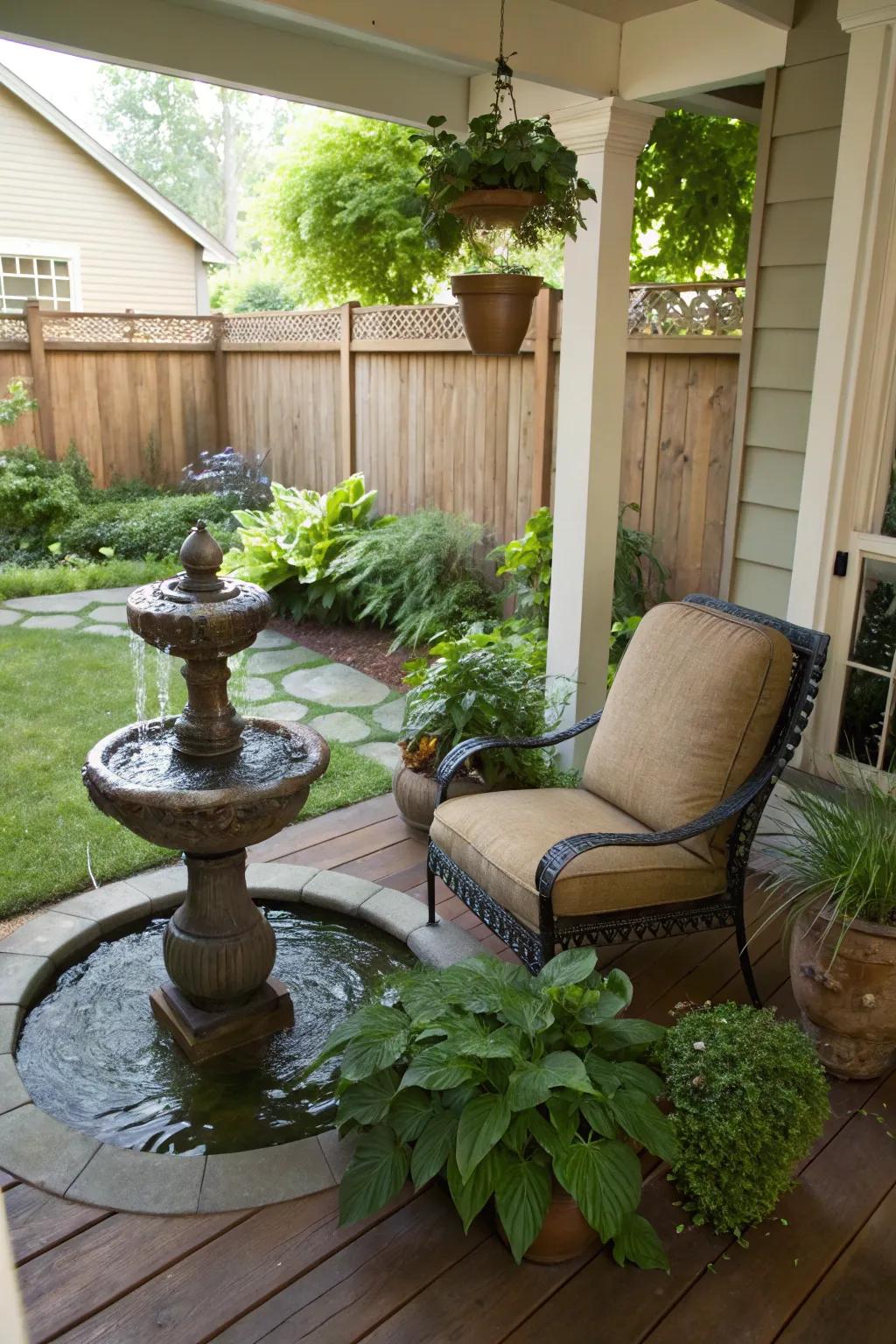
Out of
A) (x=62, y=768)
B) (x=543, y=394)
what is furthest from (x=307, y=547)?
(x=62, y=768)

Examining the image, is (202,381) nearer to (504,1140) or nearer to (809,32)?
(809,32)

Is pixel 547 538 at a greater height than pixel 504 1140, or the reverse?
pixel 547 538

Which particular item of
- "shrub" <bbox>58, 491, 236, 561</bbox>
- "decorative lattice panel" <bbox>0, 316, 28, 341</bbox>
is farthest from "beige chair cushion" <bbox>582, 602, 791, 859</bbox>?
"decorative lattice panel" <bbox>0, 316, 28, 341</bbox>

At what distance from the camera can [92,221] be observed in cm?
1241

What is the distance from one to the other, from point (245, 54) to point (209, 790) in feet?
8.68

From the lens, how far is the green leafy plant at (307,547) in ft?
→ 21.0

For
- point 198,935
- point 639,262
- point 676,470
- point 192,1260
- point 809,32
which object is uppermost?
point 809,32

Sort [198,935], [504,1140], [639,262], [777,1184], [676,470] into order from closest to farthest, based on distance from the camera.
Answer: [504,1140], [777,1184], [198,935], [676,470], [639,262]

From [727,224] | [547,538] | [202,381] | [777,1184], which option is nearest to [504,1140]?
[777,1184]

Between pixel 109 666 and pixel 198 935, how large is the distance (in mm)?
3155

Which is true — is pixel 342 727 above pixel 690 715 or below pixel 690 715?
below

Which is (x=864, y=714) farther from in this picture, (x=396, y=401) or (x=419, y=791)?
(x=396, y=401)

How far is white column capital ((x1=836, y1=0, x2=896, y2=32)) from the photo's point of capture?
2.87 metres

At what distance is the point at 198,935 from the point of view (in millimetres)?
2650
